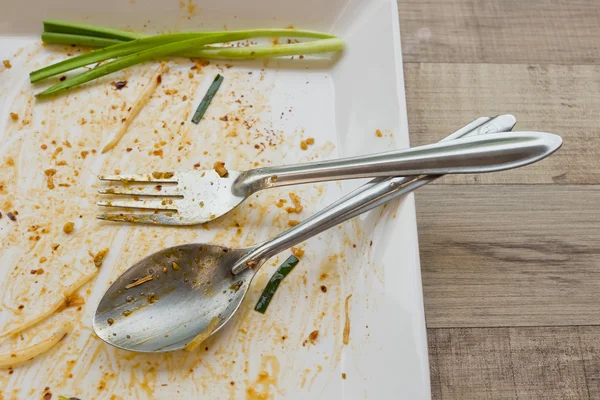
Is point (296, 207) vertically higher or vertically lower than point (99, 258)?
higher

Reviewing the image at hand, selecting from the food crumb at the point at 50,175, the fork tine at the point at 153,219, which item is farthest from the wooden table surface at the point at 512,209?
the food crumb at the point at 50,175

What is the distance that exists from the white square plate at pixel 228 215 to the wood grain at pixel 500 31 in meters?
0.33

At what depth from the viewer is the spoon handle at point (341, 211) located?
126 centimetres

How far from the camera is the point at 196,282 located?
129cm

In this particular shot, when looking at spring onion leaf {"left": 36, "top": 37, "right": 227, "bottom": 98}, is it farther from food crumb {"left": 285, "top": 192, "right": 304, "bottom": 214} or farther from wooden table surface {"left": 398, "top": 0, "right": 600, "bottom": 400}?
wooden table surface {"left": 398, "top": 0, "right": 600, "bottom": 400}

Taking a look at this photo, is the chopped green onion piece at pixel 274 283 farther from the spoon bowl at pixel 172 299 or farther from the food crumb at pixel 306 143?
the food crumb at pixel 306 143

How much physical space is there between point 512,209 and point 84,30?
4.15 feet

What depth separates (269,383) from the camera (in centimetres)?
122

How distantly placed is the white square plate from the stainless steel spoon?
46mm

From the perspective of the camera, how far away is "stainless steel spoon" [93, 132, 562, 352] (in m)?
1.21

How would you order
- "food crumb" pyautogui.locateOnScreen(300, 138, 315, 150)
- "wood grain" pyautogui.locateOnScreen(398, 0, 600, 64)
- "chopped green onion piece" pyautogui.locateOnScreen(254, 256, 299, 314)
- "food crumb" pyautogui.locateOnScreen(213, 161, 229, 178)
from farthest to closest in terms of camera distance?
"wood grain" pyautogui.locateOnScreen(398, 0, 600, 64)
"food crumb" pyautogui.locateOnScreen(300, 138, 315, 150)
"food crumb" pyautogui.locateOnScreen(213, 161, 229, 178)
"chopped green onion piece" pyautogui.locateOnScreen(254, 256, 299, 314)

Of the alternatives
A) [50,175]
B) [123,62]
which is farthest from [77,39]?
[50,175]

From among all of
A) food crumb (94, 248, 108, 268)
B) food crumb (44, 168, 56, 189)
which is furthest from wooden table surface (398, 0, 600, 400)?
food crumb (44, 168, 56, 189)

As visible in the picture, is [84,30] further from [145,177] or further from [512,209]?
[512,209]
